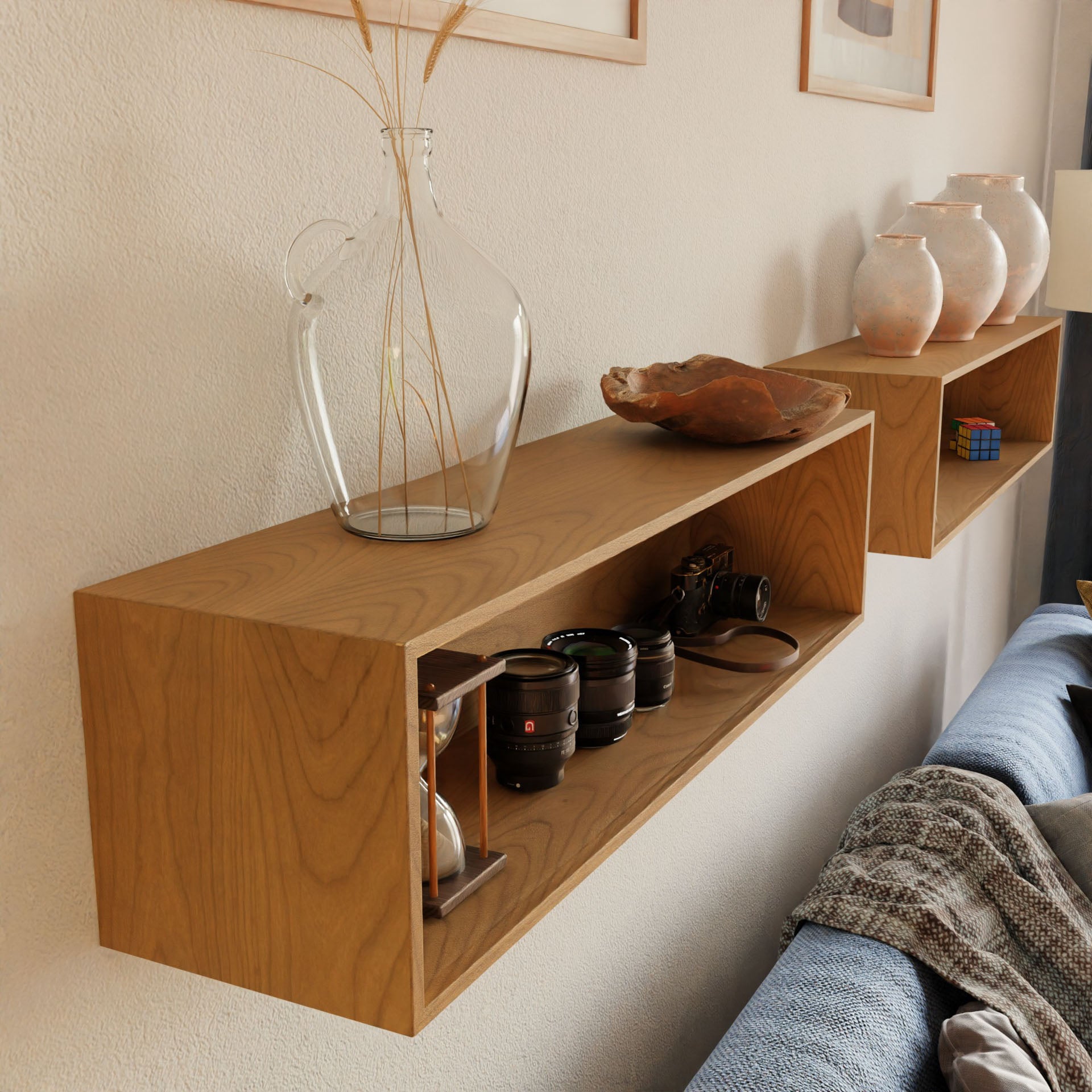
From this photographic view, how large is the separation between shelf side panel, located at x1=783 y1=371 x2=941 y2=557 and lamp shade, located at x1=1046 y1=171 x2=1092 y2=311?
119 centimetres

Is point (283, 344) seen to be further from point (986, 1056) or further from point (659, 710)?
point (986, 1056)

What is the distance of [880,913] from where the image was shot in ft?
4.83

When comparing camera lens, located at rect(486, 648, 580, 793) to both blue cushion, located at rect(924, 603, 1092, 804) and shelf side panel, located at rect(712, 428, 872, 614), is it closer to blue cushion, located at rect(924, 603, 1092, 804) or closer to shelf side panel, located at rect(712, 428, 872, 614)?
shelf side panel, located at rect(712, 428, 872, 614)

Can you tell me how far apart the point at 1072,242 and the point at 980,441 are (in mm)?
768

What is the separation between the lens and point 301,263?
80 centimetres

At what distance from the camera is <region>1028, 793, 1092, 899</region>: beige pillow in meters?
1.64

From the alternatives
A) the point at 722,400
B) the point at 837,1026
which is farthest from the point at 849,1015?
the point at 722,400

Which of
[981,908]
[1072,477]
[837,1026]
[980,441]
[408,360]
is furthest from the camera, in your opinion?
[1072,477]

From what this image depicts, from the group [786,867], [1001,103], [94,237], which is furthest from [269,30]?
[1001,103]

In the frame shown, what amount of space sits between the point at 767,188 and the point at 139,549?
111 cm

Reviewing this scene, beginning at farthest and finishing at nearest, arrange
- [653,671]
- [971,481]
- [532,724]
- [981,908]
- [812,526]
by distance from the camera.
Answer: [971,481] → [981,908] → [812,526] → [653,671] → [532,724]

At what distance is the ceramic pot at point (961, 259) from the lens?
1.84m

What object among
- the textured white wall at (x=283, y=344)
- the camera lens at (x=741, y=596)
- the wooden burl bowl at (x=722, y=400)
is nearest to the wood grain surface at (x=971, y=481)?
the textured white wall at (x=283, y=344)

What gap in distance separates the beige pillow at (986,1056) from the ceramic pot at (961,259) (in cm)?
104
